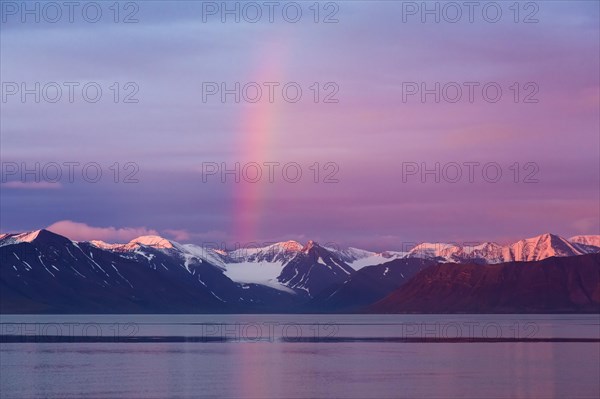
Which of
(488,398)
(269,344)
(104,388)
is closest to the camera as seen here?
(488,398)

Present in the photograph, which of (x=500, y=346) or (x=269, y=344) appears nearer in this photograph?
(x=500, y=346)

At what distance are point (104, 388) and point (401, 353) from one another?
6143 cm

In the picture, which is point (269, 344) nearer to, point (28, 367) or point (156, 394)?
point (28, 367)

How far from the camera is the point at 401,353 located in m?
150

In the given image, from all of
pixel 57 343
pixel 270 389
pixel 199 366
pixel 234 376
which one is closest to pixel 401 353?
pixel 199 366

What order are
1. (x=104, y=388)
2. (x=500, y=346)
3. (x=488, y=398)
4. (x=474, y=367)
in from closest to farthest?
(x=488, y=398), (x=104, y=388), (x=474, y=367), (x=500, y=346)

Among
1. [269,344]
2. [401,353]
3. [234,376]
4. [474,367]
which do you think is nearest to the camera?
[234,376]

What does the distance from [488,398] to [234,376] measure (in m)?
29.9

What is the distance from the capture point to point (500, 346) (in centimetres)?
16775

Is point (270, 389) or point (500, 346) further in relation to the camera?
point (500, 346)

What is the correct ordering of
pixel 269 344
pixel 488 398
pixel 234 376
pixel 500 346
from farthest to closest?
pixel 269 344
pixel 500 346
pixel 234 376
pixel 488 398

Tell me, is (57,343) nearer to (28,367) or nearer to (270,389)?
(28,367)

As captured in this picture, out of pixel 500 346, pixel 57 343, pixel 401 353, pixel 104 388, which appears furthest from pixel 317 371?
pixel 57 343

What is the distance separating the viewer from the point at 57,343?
18862 cm
